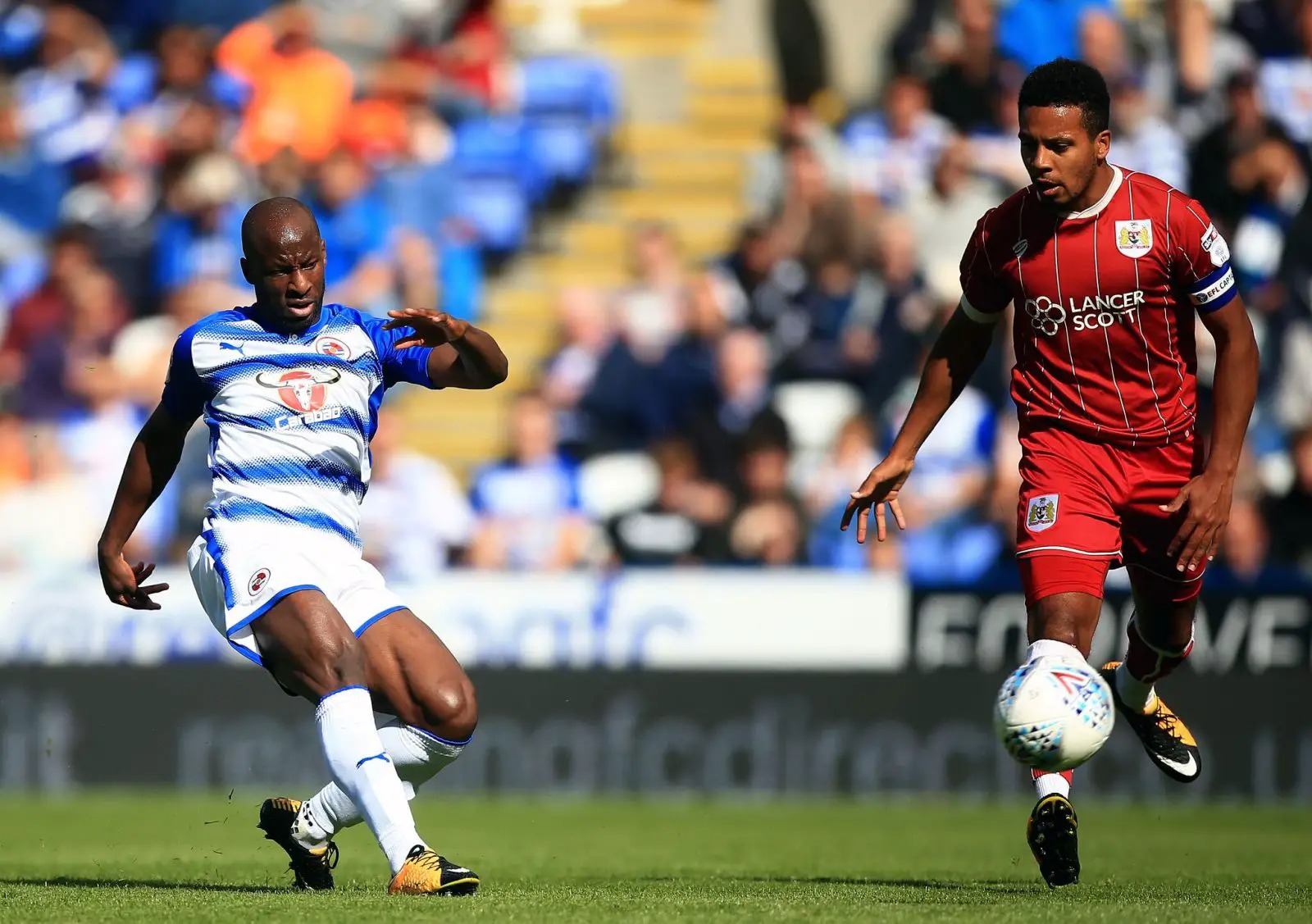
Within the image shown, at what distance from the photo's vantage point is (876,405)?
48.4 feet

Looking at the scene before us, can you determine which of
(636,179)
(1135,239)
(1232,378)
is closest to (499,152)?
(636,179)

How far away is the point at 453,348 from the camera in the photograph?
7.05 m

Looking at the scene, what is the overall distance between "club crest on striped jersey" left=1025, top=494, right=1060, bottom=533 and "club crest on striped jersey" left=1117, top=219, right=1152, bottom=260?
Result: 0.88 m

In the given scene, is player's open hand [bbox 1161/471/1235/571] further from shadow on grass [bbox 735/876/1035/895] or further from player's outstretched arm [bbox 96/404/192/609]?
player's outstretched arm [bbox 96/404/192/609]

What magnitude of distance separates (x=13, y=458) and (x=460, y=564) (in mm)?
3933

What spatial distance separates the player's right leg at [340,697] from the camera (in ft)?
20.7

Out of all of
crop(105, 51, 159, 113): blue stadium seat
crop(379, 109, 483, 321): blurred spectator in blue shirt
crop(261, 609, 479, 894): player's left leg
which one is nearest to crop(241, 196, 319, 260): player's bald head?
crop(261, 609, 479, 894): player's left leg

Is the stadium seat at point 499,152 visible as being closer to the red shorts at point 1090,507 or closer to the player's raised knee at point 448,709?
the red shorts at point 1090,507

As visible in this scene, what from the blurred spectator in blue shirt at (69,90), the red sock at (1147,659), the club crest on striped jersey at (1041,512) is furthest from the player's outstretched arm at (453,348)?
the blurred spectator in blue shirt at (69,90)

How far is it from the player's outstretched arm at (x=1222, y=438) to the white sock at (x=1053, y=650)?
23.1 inches

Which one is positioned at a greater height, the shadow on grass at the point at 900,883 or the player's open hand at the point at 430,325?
the player's open hand at the point at 430,325

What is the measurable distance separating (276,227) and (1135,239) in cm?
296

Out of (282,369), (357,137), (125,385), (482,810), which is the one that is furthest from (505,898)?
(357,137)

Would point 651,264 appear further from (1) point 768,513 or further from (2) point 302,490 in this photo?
(2) point 302,490
